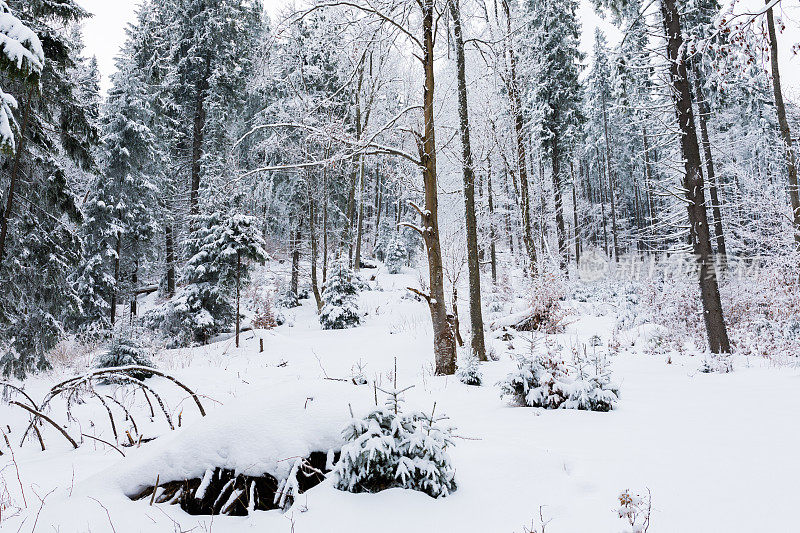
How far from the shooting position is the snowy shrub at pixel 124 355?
7844 mm

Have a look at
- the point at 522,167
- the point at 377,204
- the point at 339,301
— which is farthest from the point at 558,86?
the point at 377,204

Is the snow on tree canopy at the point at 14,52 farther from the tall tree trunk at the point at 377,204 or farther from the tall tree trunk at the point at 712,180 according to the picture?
the tall tree trunk at the point at 377,204

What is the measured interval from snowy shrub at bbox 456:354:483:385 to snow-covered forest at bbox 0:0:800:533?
0.21ft

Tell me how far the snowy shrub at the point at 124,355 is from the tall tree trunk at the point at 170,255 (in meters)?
13.6

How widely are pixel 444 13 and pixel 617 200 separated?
4139 centimetres

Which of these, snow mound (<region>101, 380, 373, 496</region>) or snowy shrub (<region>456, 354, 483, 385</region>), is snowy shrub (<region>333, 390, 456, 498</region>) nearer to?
snow mound (<region>101, 380, 373, 496</region>)

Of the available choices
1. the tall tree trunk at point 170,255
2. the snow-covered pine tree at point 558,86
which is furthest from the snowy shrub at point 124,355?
the snow-covered pine tree at point 558,86

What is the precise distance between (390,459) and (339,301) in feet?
43.8

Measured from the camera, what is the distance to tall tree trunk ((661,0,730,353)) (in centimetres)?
868

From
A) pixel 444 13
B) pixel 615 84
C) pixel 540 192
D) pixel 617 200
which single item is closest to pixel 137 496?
pixel 444 13

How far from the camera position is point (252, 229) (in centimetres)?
1391

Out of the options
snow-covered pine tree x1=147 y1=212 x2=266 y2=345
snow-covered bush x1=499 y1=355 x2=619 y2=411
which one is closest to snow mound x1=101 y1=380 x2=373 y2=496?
snow-covered bush x1=499 y1=355 x2=619 y2=411

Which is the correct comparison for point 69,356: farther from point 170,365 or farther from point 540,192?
point 540,192

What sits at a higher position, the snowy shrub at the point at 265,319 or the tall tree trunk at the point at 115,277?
the tall tree trunk at the point at 115,277
